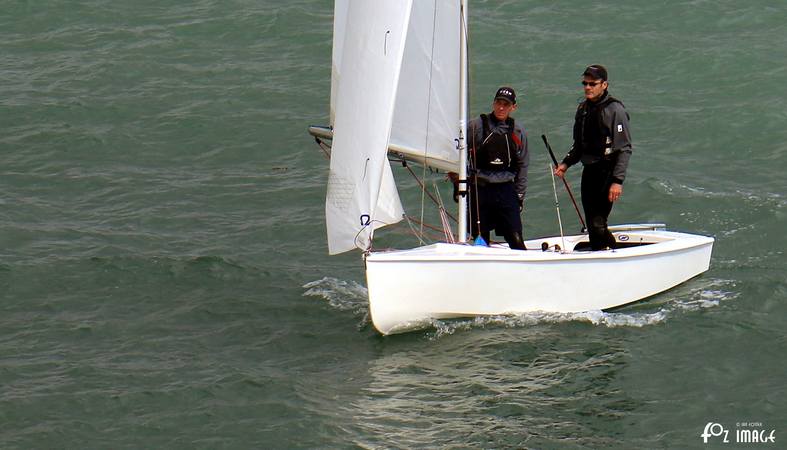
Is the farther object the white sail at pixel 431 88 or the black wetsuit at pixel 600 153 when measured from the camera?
the black wetsuit at pixel 600 153

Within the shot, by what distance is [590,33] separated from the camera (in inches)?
716

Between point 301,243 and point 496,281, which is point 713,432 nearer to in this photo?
point 496,281

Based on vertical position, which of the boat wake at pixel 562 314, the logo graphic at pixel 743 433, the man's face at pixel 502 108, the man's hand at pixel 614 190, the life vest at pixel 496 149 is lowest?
the logo graphic at pixel 743 433

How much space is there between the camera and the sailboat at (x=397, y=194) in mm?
8945

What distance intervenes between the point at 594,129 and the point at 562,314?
150 cm

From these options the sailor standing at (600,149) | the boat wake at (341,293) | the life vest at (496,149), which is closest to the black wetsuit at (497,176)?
the life vest at (496,149)

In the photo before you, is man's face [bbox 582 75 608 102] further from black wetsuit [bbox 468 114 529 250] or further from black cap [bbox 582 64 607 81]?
black wetsuit [bbox 468 114 529 250]

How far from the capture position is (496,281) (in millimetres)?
9305

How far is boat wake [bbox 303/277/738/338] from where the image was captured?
9500mm

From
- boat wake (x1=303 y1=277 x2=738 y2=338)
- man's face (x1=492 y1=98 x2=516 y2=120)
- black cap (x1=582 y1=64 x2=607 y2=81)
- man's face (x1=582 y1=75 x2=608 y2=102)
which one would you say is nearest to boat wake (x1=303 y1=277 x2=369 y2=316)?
boat wake (x1=303 y1=277 x2=738 y2=338)

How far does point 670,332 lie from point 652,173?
446cm

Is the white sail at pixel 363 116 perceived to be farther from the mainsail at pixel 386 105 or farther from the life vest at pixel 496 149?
the life vest at pixel 496 149

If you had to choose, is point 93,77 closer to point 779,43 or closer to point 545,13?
point 545,13

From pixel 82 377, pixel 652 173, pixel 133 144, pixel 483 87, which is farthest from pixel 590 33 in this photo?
pixel 82 377
